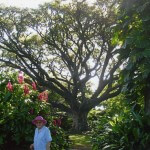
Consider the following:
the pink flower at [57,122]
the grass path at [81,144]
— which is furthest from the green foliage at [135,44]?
the grass path at [81,144]

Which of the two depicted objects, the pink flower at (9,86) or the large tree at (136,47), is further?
the large tree at (136,47)

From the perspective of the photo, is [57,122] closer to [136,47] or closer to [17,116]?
[17,116]

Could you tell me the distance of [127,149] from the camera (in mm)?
8570

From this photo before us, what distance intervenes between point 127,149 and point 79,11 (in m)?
18.2

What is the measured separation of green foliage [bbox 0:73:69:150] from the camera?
8.66m

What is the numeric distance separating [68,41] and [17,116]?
20439mm

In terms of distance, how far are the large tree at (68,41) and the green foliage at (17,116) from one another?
16.3 meters

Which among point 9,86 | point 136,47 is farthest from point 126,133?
point 9,86

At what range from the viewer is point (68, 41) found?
94.4 ft

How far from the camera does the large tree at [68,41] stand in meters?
25.5

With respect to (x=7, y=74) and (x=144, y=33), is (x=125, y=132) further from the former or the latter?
(x=7, y=74)

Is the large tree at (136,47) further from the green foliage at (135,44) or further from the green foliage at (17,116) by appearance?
the green foliage at (17,116)

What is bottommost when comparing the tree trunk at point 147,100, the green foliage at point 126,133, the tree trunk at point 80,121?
the green foliage at point 126,133

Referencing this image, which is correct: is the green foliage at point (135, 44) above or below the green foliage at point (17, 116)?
above
